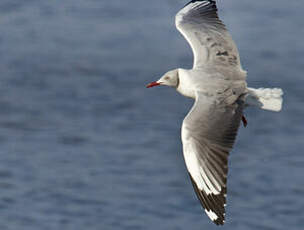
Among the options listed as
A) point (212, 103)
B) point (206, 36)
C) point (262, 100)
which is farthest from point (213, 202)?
point (206, 36)

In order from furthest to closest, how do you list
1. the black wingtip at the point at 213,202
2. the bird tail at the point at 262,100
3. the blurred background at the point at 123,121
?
the blurred background at the point at 123,121 < the bird tail at the point at 262,100 < the black wingtip at the point at 213,202

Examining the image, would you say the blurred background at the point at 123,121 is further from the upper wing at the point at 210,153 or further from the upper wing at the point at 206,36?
the upper wing at the point at 210,153

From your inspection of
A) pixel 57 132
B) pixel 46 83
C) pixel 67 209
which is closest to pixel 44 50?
pixel 46 83

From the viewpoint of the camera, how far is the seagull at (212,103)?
995 centimetres

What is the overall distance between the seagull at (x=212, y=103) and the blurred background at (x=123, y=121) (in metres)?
6.33

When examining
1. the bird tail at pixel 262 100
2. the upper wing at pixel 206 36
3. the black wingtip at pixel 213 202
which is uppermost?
the upper wing at pixel 206 36

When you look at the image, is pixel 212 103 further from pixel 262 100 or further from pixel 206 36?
pixel 206 36

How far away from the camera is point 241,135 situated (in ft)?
60.8

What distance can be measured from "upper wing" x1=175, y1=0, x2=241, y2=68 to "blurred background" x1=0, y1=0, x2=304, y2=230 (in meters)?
5.89

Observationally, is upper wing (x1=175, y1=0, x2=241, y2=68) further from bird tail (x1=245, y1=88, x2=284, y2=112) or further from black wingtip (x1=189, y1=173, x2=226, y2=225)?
black wingtip (x1=189, y1=173, x2=226, y2=225)

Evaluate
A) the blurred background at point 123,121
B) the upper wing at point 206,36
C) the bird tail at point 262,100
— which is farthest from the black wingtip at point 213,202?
the blurred background at point 123,121

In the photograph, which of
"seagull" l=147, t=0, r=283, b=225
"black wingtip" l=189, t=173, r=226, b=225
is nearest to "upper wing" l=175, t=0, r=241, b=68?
"seagull" l=147, t=0, r=283, b=225

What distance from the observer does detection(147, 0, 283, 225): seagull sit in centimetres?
995

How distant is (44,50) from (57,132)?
7.59ft
